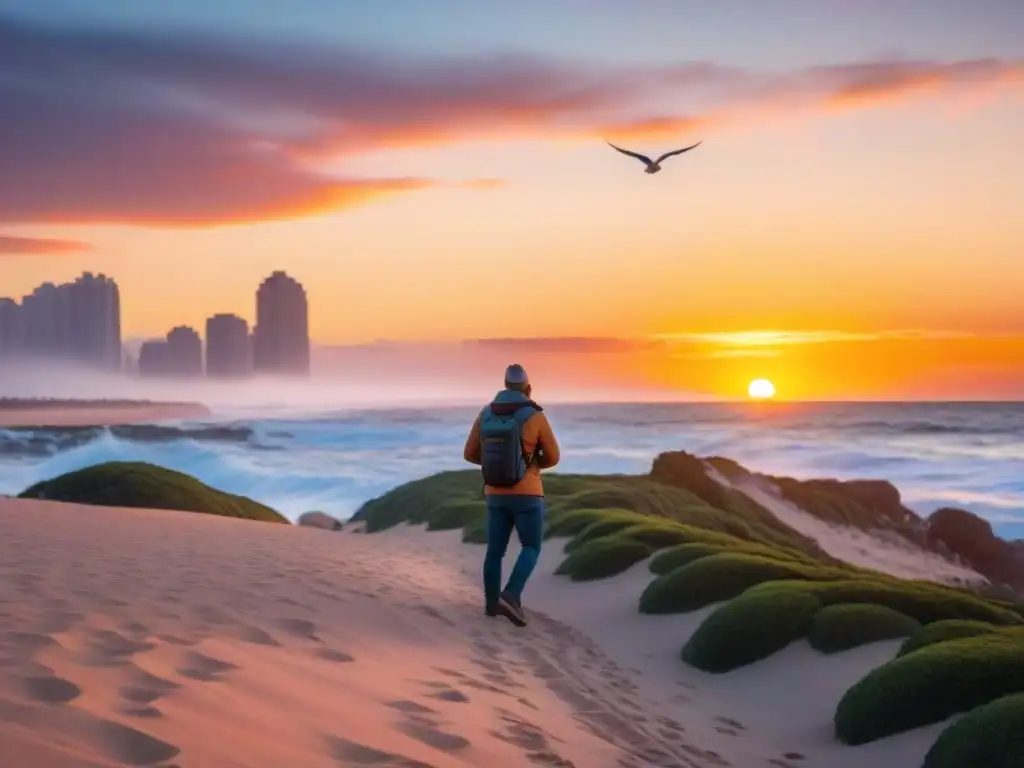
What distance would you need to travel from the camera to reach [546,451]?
1041 centimetres

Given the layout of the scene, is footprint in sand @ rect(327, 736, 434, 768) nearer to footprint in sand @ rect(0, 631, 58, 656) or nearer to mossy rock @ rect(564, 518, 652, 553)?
footprint in sand @ rect(0, 631, 58, 656)

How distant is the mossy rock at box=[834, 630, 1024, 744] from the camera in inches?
302

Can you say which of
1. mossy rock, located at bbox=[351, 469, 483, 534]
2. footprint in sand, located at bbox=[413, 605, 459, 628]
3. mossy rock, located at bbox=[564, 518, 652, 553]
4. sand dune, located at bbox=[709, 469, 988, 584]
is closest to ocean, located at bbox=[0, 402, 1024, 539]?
sand dune, located at bbox=[709, 469, 988, 584]

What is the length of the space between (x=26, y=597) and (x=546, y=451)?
516 centimetres

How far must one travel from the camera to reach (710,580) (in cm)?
1315

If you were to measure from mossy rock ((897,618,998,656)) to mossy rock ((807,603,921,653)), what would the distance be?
0.61 m

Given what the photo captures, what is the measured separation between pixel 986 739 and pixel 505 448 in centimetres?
518

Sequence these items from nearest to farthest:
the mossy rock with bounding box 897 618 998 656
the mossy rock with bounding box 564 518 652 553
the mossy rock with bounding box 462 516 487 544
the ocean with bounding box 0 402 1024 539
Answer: the mossy rock with bounding box 897 618 998 656
the mossy rock with bounding box 564 518 652 553
the mossy rock with bounding box 462 516 487 544
the ocean with bounding box 0 402 1024 539

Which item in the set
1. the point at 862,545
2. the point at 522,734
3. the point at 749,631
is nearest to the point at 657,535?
the point at 749,631

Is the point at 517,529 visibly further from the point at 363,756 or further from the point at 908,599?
the point at 363,756

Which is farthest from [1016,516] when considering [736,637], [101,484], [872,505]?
[736,637]

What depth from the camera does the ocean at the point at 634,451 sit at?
2820 inches

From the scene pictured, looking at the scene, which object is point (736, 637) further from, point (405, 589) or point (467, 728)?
point (467, 728)

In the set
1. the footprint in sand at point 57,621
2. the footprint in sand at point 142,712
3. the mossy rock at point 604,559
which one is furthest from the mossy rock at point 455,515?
the footprint in sand at point 142,712
